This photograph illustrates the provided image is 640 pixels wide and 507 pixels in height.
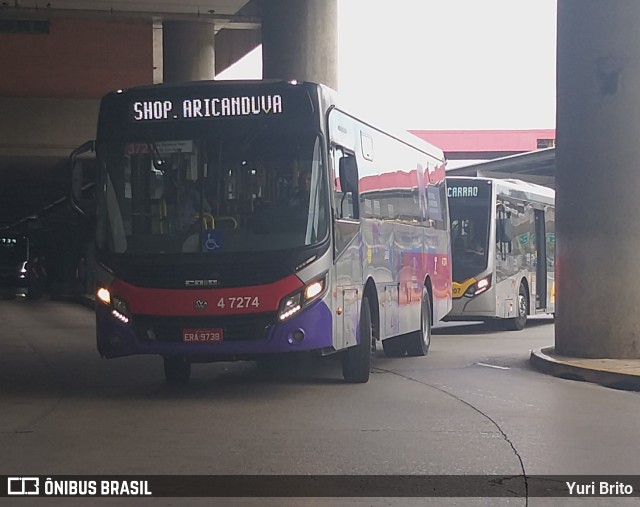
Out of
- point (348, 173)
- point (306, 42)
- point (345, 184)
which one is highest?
point (306, 42)

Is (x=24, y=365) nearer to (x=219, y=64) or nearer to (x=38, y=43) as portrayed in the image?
(x=38, y=43)

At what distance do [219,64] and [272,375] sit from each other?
27.6m

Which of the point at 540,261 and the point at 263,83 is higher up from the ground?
the point at 263,83

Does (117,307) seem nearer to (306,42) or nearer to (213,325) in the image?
(213,325)

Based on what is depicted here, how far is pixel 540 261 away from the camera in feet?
83.0

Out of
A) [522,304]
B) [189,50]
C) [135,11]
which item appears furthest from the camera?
[189,50]

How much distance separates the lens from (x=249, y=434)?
9547mm

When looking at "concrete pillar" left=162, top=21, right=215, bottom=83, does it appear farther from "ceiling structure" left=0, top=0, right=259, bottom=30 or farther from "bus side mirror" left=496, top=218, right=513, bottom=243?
Result: "bus side mirror" left=496, top=218, right=513, bottom=243

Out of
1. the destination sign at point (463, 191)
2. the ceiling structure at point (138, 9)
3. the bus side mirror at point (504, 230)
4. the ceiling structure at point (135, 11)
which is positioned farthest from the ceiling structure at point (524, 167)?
the destination sign at point (463, 191)

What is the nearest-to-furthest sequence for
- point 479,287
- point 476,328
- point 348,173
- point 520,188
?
point 348,173 → point 479,287 → point 476,328 → point 520,188

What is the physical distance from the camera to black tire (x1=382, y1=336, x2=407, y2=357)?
17.0m

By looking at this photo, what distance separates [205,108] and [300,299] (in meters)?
2.31

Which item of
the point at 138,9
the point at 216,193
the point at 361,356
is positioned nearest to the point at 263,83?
the point at 216,193

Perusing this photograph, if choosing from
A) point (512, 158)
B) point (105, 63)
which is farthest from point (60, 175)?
point (512, 158)
